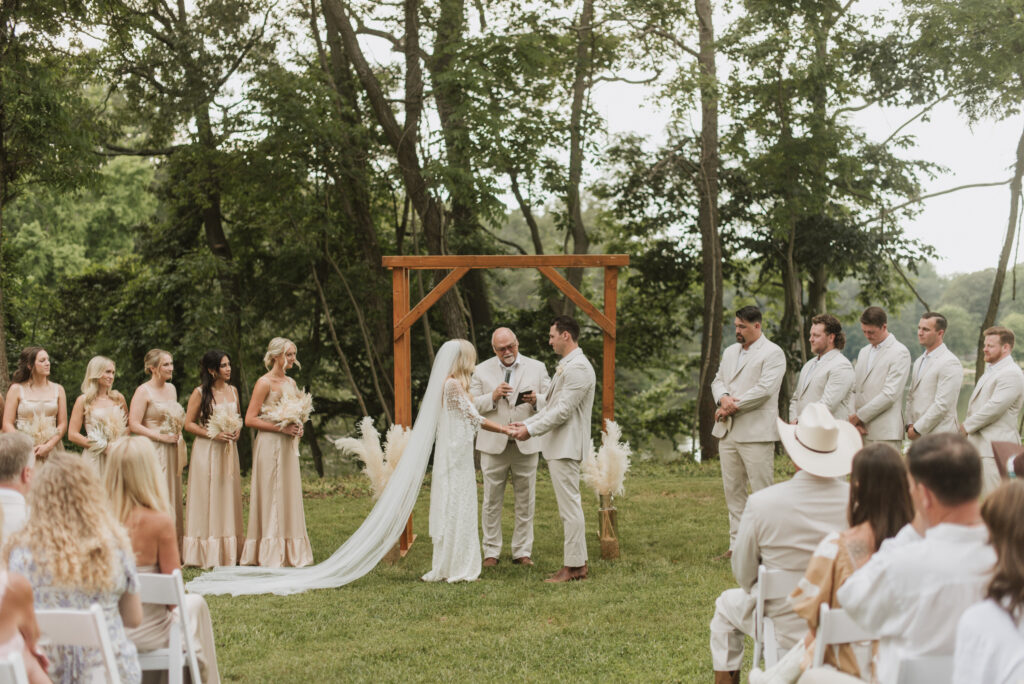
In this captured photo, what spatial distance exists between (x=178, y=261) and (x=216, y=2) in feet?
14.5

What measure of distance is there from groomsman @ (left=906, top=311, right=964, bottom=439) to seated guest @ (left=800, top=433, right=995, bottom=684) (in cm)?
488

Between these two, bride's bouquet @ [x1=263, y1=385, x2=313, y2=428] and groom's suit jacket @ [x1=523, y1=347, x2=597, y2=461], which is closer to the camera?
groom's suit jacket @ [x1=523, y1=347, x2=597, y2=461]

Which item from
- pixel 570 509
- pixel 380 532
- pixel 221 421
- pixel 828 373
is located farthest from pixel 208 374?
pixel 828 373

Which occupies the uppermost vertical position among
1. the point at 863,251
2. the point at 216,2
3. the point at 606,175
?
the point at 216,2

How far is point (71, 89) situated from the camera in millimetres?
12453

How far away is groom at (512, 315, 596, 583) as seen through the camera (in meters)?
7.59

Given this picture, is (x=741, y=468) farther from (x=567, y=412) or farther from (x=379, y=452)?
(x=379, y=452)

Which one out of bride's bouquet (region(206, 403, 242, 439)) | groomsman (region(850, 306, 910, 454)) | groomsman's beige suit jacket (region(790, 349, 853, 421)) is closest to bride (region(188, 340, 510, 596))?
bride's bouquet (region(206, 403, 242, 439))

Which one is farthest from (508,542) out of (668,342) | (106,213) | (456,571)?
(106,213)

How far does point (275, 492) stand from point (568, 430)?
101 inches

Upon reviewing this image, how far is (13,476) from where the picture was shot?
4258 millimetres

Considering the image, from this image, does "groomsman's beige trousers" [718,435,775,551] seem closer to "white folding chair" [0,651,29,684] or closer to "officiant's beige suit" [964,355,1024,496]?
"officiant's beige suit" [964,355,1024,496]

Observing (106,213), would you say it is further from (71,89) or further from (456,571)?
(456,571)

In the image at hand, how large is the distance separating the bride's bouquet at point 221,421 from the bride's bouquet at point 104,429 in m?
0.70
